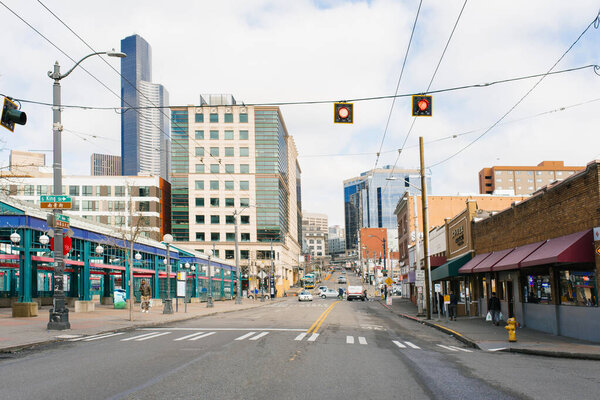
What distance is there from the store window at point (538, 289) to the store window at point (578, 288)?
1.42 metres

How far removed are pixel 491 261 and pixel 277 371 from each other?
1882cm

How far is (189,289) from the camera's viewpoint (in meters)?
55.5

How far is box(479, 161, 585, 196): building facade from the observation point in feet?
589

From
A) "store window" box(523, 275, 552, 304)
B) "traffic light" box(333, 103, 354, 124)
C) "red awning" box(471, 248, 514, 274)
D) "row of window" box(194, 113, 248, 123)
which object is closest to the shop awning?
"red awning" box(471, 248, 514, 274)

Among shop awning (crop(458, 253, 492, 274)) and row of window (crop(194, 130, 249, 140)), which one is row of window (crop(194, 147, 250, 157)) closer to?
row of window (crop(194, 130, 249, 140))

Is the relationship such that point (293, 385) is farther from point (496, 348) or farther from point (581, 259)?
point (581, 259)

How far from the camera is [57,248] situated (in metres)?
19.6

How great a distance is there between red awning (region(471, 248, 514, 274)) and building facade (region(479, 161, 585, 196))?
157 meters

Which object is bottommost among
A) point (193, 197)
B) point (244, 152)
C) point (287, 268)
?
point (287, 268)

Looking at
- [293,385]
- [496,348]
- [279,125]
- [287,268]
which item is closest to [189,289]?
[496,348]

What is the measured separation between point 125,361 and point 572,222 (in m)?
15.3

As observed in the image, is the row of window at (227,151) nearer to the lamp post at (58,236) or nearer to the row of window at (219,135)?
the row of window at (219,135)

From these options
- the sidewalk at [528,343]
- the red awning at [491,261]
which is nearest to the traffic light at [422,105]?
the sidewalk at [528,343]

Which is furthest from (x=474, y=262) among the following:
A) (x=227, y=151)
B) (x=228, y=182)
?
(x=227, y=151)
